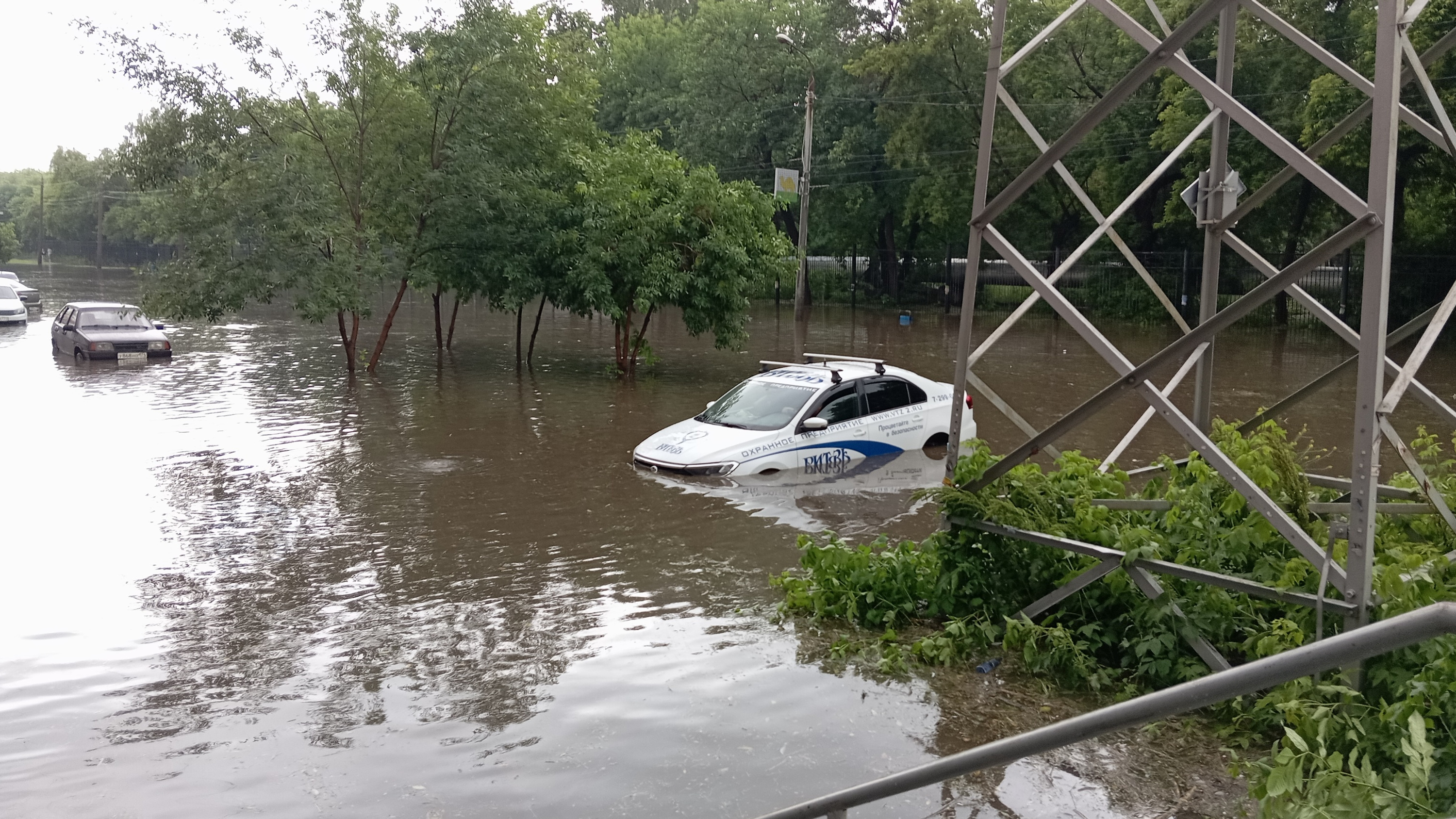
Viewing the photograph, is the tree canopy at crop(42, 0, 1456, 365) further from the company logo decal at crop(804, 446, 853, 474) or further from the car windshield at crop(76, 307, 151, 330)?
the company logo decal at crop(804, 446, 853, 474)

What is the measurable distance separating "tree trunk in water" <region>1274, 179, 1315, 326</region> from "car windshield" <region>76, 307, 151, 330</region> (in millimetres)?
30646

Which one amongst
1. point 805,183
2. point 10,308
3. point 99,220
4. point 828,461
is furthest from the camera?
point 99,220

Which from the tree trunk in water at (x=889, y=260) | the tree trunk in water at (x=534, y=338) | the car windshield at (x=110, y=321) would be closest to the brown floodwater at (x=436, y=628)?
the tree trunk in water at (x=534, y=338)

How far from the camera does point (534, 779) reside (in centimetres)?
577

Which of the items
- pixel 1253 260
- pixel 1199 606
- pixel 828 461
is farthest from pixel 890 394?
pixel 1199 606

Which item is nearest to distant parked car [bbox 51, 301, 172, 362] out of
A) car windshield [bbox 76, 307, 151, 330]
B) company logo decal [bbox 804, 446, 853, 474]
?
car windshield [bbox 76, 307, 151, 330]

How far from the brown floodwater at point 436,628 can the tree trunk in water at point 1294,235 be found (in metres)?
18.7

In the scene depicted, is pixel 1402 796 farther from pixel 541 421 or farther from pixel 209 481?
pixel 541 421

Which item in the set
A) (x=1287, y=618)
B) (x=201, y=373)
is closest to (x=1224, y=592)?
(x=1287, y=618)

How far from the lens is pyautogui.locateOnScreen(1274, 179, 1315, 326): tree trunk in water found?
35.2 metres

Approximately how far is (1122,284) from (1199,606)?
38102mm

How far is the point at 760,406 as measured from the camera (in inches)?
544

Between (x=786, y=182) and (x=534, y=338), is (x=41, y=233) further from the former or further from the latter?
(x=534, y=338)

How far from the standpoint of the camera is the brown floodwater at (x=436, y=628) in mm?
5762
